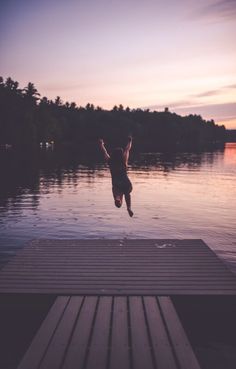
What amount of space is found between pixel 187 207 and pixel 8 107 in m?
94.1

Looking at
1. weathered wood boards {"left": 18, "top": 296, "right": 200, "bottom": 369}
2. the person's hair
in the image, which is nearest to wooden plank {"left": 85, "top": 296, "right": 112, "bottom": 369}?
weathered wood boards {"left": 18, "top": 296, "right": 200, "bottom": 369}

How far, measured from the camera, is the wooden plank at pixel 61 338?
5.68m

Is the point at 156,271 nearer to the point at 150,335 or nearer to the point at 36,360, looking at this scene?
the point at 150,335

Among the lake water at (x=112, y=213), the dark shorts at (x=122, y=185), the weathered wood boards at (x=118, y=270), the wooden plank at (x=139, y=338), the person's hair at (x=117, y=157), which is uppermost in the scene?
the person's hair at (x=117, y=157)

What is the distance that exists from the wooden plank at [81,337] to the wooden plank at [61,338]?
0.09m

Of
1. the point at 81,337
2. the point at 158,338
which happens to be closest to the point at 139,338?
the point at 158,338

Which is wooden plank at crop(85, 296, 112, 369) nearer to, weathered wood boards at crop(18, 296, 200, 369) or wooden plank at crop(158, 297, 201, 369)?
weathered wood boards at crop(18, 296, 200, 369)

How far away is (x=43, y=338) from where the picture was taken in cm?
644

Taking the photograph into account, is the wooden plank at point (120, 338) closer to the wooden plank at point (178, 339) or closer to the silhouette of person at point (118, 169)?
the wooden plank at point (178, 339)

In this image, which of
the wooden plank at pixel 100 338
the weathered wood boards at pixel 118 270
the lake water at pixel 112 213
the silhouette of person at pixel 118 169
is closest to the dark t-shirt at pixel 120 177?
the silhouette of person at pixel 118 169

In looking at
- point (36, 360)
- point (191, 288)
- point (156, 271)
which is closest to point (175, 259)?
point (156, 271)

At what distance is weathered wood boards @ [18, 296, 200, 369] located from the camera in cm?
571

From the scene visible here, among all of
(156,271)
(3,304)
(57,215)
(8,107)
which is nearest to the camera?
(3,304)

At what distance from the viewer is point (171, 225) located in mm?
21609
